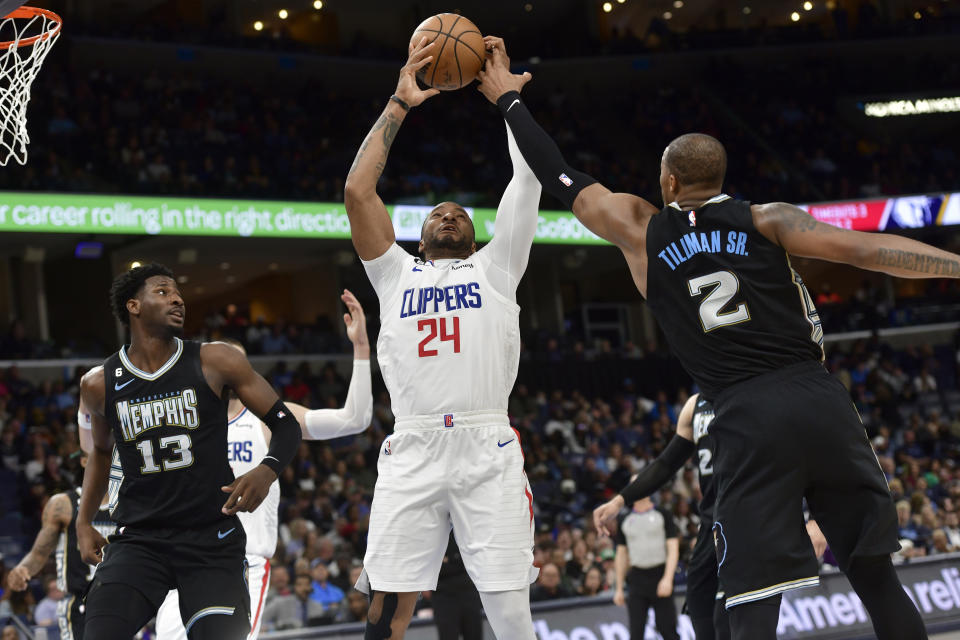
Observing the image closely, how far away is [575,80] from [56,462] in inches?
805

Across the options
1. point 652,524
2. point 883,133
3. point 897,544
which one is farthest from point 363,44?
point 897,544

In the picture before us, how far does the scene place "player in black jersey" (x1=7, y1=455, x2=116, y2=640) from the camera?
Result: 21.1ft

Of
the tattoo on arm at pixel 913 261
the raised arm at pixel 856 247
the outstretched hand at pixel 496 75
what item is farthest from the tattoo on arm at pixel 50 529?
the tattoo on arm at pixel 913 261

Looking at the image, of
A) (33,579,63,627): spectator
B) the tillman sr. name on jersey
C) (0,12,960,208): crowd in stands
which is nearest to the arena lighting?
(0,12,960,208): crowd in stands

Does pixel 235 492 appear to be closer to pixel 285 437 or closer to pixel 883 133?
pixel 285 437

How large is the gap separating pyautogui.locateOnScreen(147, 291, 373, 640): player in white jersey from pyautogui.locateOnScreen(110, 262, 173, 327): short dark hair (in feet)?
3.21

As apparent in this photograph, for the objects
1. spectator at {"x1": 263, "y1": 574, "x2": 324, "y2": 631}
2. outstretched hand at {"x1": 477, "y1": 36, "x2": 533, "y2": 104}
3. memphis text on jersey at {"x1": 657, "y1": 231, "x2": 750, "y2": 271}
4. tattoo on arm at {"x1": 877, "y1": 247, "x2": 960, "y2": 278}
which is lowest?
spectator at {"x1": 263, "y1": 574, "x2": 324, "y2": 631}

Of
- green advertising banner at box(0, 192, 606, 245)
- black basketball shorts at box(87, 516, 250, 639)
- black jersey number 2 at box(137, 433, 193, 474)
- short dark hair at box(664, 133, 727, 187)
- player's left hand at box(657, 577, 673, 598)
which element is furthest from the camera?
green advertising banner at box(0, 192, 606, 245)

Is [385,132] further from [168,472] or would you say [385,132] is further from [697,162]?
[168,472]

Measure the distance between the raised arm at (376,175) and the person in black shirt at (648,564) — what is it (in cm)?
488

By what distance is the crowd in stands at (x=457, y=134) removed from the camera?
2114 centimetres

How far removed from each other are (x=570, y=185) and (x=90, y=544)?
2.51 meters

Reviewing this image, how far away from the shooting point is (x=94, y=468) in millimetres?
4719

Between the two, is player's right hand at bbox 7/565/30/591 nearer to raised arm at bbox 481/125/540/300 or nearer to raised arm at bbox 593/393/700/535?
raised arm at bbox 593/393/700/535
